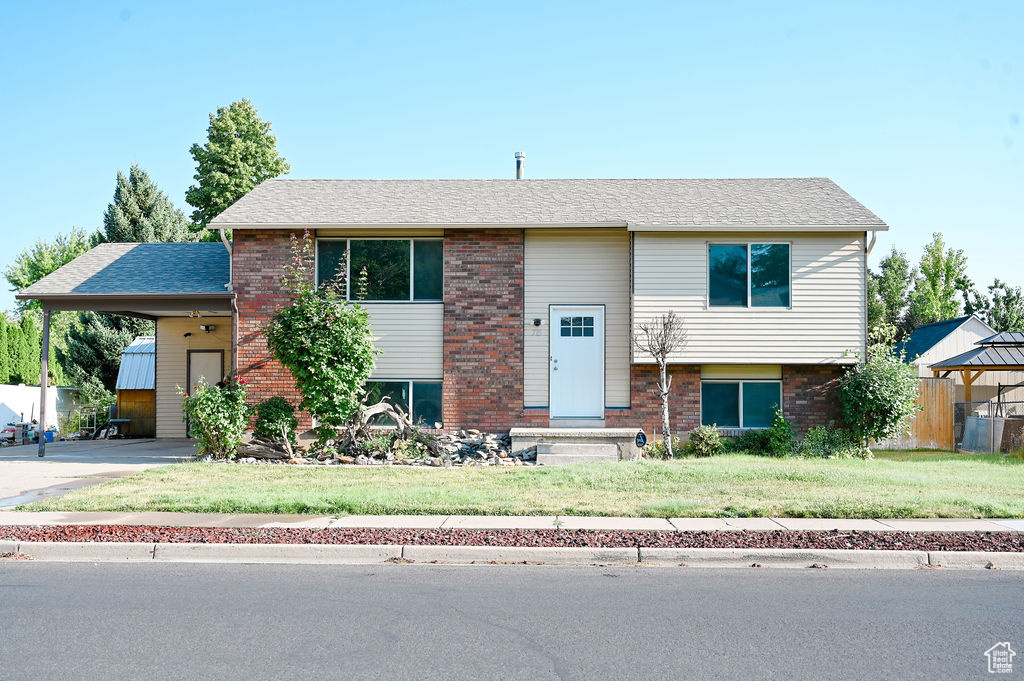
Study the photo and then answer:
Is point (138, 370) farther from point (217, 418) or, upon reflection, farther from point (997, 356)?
point (997, 356)

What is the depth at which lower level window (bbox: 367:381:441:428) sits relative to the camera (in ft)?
55.5

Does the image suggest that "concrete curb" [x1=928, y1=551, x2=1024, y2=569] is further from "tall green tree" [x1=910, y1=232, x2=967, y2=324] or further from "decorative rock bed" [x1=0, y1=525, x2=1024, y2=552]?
"tall green tree" [x1=910, y1=232, x2=967, y2=324]

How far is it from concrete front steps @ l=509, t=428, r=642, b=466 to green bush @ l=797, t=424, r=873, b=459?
3.54 meters

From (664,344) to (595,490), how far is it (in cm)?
504

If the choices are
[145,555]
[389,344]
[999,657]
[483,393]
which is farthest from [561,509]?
[389,344]

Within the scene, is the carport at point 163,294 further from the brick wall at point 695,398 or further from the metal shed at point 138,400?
the brick wall at point 695,398

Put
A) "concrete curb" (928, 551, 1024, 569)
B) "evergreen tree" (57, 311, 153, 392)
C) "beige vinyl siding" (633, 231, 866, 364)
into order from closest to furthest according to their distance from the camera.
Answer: "concrete curb" (928, 551, 1024, 569) → "beige vinyl siding" (633, 231, 866, 364) → "evergreen tree" (57, 311, 153, 392)

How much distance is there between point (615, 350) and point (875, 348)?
5.48 metres

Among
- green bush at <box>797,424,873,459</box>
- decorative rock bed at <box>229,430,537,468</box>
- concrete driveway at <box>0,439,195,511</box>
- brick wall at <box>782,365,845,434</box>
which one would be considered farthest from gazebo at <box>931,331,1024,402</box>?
concrete driveway at <box>0,439,195,511</box>

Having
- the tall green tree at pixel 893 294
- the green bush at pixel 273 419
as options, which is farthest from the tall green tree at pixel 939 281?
the green bush at pixel 273 419

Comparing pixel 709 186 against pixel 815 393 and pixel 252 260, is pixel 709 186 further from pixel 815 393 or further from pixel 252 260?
pixel 252 260

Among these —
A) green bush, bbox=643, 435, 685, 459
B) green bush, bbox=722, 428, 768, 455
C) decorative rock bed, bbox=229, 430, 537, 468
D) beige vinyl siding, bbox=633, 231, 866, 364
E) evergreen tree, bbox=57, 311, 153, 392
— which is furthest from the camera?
evergreen tree, bbox=57, 311, 153, 392

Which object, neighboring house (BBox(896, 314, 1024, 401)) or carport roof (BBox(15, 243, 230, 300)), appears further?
neighboring house (BBox(896, 314, 1024, 401))
